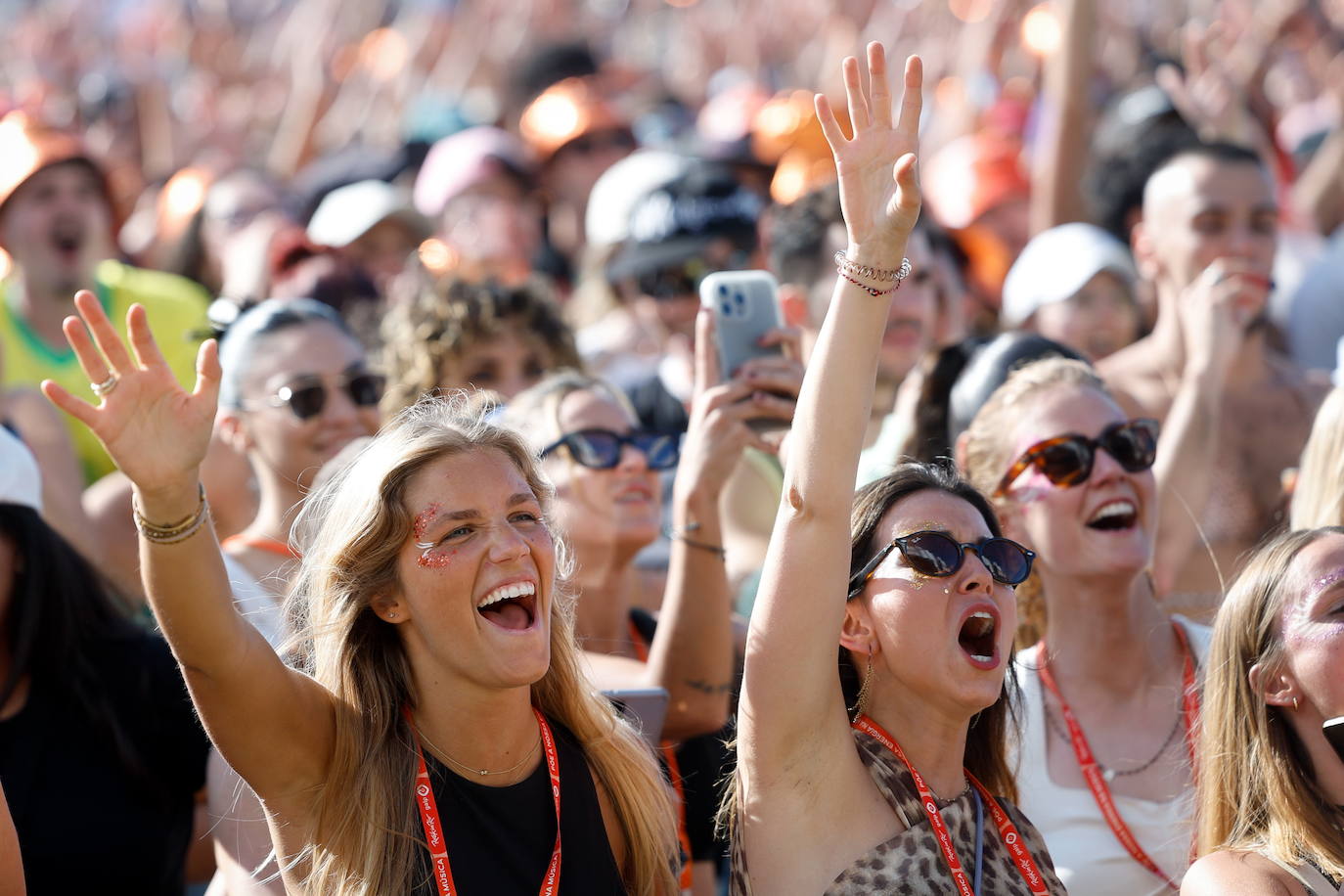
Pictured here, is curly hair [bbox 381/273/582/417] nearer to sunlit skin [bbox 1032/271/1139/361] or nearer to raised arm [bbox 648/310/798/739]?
raised arm [bbox 648/310/798/739]

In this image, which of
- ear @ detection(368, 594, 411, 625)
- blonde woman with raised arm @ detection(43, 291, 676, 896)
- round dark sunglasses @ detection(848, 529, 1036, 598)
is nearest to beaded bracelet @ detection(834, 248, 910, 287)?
round dark sunglasses @ detection(848, 529, 1036, 598)

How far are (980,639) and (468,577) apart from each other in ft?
2.87

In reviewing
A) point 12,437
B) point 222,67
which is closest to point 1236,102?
point 12,437

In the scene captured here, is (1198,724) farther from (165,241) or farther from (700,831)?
(165,241)

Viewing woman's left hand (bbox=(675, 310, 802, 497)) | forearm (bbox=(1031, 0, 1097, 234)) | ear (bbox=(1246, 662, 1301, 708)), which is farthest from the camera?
forearm (bbox=(1031, 0, 1097, 234))

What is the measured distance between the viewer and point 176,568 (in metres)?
2.27

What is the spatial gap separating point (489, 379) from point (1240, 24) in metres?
5.15

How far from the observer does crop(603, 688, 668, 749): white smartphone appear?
3.12m

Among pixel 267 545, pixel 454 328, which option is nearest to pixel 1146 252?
pixel 454 328

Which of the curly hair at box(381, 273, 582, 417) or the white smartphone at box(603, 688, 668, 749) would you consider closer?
the white smartphone at box(603, 688, 668, 749)

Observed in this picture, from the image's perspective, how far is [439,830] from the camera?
253cm

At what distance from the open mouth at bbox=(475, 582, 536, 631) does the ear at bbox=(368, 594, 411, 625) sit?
→ 0.13m

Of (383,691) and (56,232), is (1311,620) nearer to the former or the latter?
A: (383,691)

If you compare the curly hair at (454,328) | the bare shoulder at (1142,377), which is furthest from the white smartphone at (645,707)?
the bare shoulder at (1142,377)
